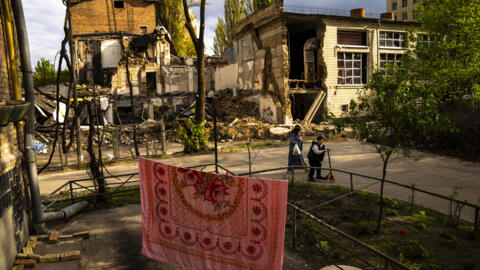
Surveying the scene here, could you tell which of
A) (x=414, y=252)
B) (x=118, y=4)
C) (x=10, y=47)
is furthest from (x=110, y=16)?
(x=414, y=252)

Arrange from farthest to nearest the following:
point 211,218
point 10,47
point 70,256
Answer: point 10,47
point 70,256
point 211,218

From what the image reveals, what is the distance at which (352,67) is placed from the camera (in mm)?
25391

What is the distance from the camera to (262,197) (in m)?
4.46

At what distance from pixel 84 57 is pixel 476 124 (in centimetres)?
2957

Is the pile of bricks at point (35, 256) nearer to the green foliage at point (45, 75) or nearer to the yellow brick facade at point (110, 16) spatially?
the green foliage at point (45, 75)

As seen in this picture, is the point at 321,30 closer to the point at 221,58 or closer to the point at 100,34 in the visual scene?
the point at 221,58

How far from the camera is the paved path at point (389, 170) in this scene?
884cm

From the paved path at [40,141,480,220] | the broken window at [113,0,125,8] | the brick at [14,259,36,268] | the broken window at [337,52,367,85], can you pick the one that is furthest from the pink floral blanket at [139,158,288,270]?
the broken window at [113,0,125,8]

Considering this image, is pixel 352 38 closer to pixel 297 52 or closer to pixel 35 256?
pixel 297 52

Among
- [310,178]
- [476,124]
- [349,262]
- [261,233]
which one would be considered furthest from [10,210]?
[476,124]

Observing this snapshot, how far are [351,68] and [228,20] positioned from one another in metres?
20.1

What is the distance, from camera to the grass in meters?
5.59

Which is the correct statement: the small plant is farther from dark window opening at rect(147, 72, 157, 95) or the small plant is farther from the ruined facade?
dark window opening at rect(147, 72, 157, 95)

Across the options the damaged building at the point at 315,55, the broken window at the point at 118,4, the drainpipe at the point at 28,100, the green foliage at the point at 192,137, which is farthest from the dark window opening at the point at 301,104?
the drainpipe at the point at 28,100
